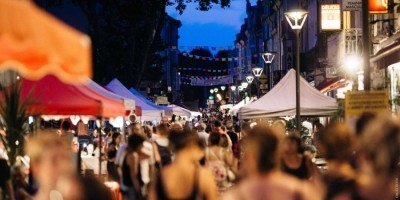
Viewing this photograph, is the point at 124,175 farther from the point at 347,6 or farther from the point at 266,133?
the point at 347,6

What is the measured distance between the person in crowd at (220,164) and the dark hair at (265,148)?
6444 millimetres

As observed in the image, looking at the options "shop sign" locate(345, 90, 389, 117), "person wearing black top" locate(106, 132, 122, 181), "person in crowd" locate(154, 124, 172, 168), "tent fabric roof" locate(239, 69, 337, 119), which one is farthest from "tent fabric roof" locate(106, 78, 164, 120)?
"shop sign" locate(345, 90, 389, 117)

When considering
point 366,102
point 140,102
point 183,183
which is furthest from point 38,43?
point 140,102

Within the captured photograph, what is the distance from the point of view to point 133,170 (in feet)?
39.5

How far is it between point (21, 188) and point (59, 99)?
2.86 meters

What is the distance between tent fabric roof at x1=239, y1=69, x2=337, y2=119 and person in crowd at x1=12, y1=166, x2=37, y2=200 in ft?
34.7

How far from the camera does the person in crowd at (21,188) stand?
10531 millimetres

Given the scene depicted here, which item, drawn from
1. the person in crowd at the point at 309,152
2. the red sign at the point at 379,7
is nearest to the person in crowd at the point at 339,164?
the person in crowd at the point at 309,152

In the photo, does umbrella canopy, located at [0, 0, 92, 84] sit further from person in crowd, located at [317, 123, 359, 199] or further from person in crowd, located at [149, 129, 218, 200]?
person in crowd, located at [317, 123, 359, 199]

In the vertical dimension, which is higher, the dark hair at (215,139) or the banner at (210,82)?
the banner at (210,82)

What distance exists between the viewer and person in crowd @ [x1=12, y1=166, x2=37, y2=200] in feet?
34.6

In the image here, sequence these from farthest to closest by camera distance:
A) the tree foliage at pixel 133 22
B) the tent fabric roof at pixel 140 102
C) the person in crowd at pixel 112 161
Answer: the tree foliage at pixel 133 22, the tent fabric roof at pixel 140 102, the person in crowd at pixel 112 161

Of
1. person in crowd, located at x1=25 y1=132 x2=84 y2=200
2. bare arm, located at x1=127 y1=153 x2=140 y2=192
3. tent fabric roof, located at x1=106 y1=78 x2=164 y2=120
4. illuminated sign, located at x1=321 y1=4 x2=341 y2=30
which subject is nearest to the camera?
person in crowd, located at x1=25 y1=132 x2=84 y2=200

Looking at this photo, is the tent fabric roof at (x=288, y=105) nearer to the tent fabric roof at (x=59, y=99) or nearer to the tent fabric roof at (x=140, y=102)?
the tent fabric roof at (x=140, y=102)
